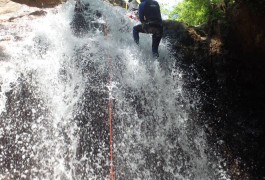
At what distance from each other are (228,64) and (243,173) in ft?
11.2

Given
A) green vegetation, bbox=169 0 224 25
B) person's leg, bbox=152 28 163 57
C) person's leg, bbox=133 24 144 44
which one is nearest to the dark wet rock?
green vegetation, bbox=169 0 224 25

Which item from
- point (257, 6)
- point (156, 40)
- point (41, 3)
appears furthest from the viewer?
point (41, 3)

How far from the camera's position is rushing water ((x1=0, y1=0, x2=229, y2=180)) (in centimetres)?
714

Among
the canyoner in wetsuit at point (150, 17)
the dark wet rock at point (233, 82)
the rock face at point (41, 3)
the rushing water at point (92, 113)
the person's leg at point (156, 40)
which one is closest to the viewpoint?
the rushing water at point (92, 113)

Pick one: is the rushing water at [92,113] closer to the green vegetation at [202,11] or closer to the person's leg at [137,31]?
the person's leg at [137,31]

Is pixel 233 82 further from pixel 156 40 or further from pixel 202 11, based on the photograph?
pixel 202 11

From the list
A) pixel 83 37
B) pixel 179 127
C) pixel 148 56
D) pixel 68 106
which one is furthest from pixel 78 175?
pixel 83 37

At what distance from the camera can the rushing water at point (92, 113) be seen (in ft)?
23.4

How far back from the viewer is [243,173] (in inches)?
311

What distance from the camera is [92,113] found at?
8.26m

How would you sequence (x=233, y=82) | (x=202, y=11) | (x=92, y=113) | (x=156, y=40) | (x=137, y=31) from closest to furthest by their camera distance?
(x=92, y=113)
(x=233, y=82)
(x=156, y=40)
(x=137, y=31)
(x=202, y=11)

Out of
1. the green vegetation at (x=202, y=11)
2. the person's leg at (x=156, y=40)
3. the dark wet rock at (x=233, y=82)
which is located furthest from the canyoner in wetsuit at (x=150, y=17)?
the green vegetation at (x=202, y=11)

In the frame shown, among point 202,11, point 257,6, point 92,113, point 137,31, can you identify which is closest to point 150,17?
point 137,31

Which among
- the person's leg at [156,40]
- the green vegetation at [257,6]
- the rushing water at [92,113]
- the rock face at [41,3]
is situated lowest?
the rushing water at [92,113]
